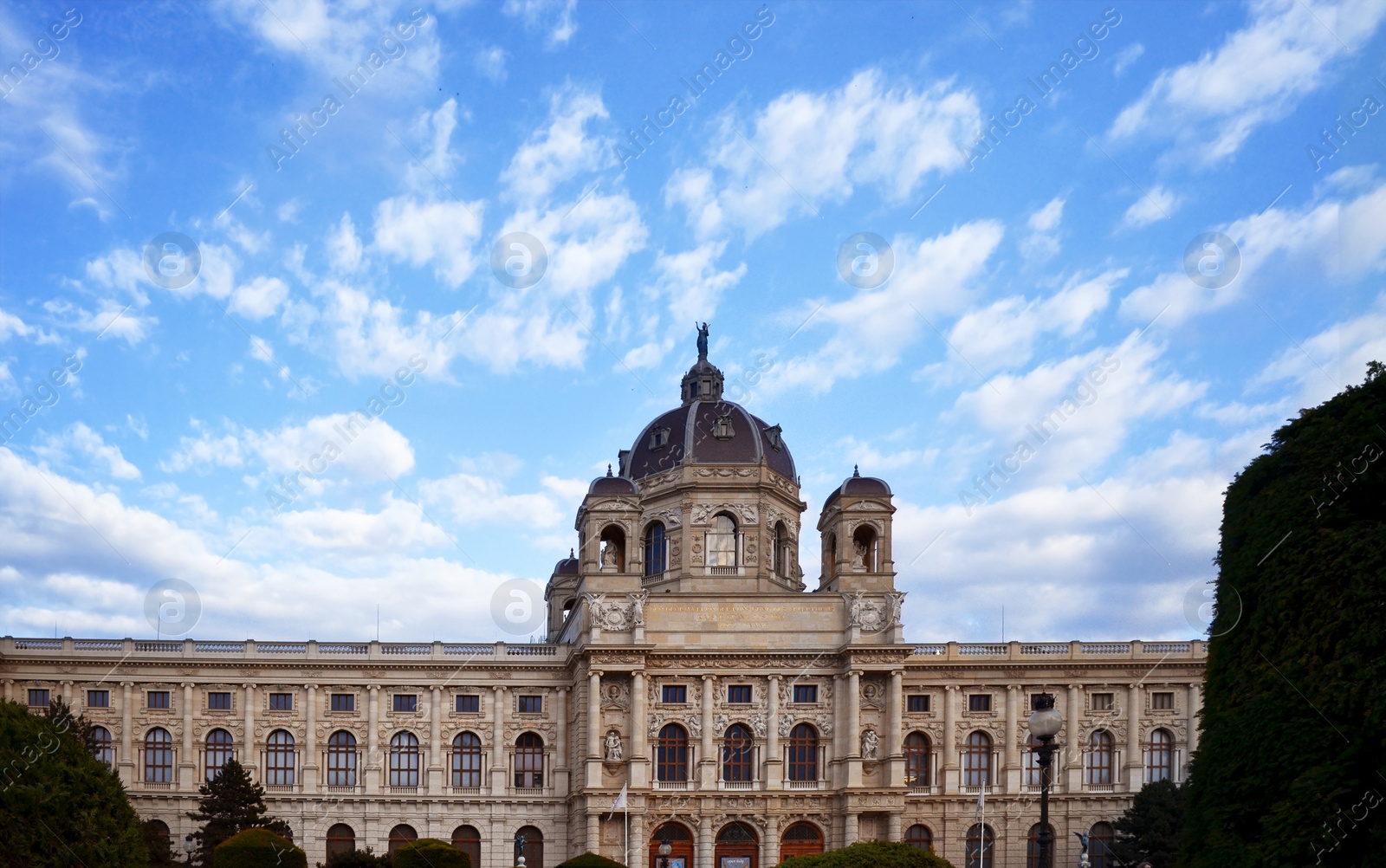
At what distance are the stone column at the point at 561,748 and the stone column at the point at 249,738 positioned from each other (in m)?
14.7

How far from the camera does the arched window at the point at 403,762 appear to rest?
72.2m

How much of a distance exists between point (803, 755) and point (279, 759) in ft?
86.6

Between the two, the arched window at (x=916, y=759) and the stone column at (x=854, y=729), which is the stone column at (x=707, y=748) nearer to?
the stone column at (x=854, y=729)

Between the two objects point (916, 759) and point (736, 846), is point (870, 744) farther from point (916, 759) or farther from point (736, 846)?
point (736, 846)

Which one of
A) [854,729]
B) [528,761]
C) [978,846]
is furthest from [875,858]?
[528,761]

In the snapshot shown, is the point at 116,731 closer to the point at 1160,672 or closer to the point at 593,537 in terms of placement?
the point at 593,537

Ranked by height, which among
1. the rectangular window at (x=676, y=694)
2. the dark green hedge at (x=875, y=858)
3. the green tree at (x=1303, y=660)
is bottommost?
the dark green hedge at (x=875, y=858)

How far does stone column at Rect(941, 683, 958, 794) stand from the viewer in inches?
2820

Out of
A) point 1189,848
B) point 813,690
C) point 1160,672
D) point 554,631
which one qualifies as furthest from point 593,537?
point 1189,848

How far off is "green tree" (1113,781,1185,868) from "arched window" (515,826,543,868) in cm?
2787

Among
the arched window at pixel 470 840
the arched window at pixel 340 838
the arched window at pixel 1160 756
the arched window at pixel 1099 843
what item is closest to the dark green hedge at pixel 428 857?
the arched window at pixel 470 840

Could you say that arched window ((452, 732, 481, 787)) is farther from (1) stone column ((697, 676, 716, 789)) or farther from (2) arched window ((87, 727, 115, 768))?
(2) arched window ((87, 727, 115, 768))

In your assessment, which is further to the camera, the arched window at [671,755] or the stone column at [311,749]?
the stone column at [311,749]

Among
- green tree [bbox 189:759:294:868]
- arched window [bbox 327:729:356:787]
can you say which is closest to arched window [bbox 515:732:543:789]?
arched window [bbox 327:729:356:787]
